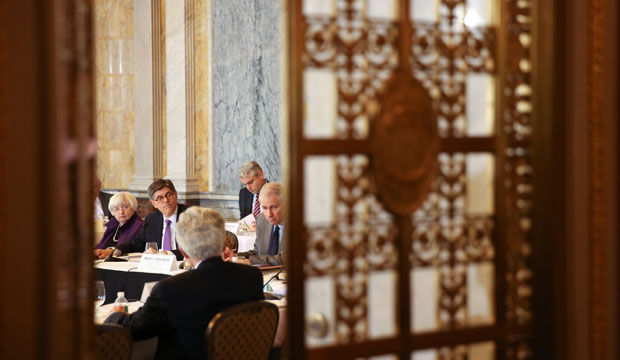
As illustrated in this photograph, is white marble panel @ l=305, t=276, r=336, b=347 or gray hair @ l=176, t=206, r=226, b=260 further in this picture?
gray hair @ l=176, t=206, r=226, b=260

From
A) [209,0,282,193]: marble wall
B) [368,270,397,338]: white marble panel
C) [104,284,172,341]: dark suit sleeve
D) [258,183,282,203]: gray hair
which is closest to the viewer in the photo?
[368,270,397,338]: white marble panel

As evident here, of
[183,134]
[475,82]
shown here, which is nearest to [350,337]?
[475,82]

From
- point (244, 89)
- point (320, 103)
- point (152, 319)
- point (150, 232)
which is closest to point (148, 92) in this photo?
point (244, 89)

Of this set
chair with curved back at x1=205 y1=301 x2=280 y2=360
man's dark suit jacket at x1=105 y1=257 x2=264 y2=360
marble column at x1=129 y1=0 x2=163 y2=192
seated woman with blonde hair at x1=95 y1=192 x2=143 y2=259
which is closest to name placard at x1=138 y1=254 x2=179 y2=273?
seated woman with blonde hair at x1=95 y1=192 x2=143 y2=259

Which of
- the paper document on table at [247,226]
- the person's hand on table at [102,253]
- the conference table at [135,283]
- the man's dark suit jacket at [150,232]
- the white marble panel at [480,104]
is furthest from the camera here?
the paper document on table at [247,226]

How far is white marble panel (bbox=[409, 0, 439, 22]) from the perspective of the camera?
2.66m

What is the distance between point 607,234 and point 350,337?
44.9 inches

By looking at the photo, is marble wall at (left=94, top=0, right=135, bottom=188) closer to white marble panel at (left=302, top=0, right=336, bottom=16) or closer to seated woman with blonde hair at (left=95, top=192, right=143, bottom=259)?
seated woman with blonde hair at (left=95, top=192, right=143, bottom=259)

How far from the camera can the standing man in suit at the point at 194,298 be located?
3.74 m

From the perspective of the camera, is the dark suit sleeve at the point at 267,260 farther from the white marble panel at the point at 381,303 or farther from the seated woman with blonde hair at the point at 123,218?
the white marble panel at the point at 381,303

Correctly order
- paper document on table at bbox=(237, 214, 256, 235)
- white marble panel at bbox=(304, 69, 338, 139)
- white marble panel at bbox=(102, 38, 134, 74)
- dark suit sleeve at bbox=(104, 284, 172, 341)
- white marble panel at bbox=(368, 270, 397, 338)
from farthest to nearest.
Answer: white marble panel at bbox=(102, 38, 134, 74)
paper document on table at bbox=(237, 214, 256, 235)
dark suit sleeve at bbox=(104, 284, 172, 341)
white marble panel at bbox=(368, 270, 397, 338)
white marble panel at bbox=(304, 69, 338, 139)

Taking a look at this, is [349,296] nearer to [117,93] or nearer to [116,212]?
[116,212]

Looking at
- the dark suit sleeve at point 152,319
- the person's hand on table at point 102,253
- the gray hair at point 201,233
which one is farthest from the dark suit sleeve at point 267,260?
the dark suit sleeve at point 152,319

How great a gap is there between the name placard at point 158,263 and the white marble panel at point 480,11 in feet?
11.1
